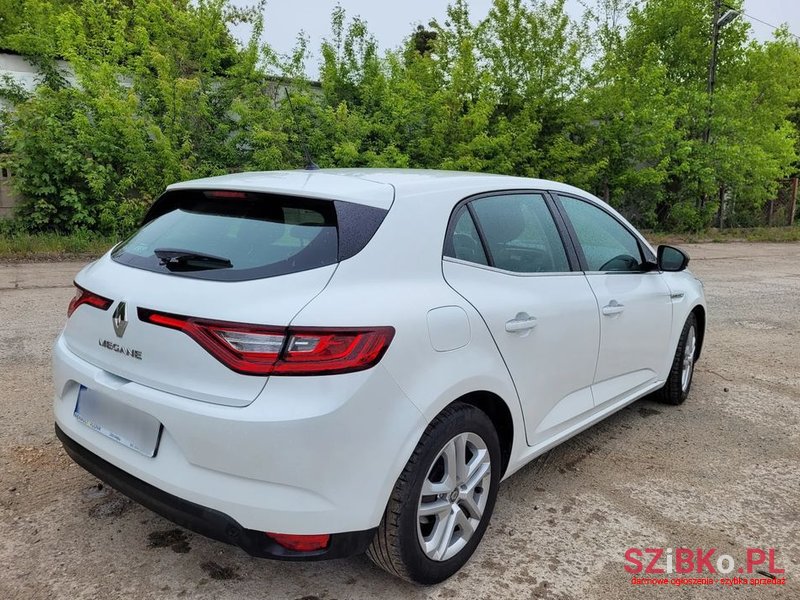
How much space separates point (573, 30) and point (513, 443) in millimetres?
15440

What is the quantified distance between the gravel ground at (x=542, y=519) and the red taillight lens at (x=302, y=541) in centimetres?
42

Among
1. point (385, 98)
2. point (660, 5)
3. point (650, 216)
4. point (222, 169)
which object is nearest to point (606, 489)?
point (222, 169)

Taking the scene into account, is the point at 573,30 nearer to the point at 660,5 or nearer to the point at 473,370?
the point at 660,5

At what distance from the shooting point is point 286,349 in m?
1.98

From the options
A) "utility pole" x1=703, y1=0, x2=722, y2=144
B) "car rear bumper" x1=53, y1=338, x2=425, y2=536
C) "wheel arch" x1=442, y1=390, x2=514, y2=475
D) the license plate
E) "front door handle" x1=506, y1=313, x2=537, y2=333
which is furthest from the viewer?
"utility pole" x1=703, y1=0, x2=722, y2=144

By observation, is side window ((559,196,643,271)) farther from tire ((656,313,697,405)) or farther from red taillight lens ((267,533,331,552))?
red taillight lens ((267,533,331,552))

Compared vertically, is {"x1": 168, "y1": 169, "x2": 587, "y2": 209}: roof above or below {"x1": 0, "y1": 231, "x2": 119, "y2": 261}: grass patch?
above

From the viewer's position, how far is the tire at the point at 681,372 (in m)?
4.38

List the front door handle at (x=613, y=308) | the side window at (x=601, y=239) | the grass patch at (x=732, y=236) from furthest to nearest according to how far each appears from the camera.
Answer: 1. the grass patch at (x=732, y=236)
2. the side window at (x=601, y=239)
3. the front door handle at (x=613, y=308)

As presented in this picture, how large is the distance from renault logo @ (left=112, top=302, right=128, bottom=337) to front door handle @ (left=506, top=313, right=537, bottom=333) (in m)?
1.47

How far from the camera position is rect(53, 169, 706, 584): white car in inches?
78.1

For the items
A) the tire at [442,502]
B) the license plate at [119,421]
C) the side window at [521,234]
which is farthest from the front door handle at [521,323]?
the license plate at [119,421]

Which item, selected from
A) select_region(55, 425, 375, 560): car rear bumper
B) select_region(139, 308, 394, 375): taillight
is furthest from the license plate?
select_region(139, 308, 394, 375): taillight

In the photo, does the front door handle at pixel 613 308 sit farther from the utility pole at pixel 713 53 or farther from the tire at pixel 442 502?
A: the utility pole at pixel 713 53
